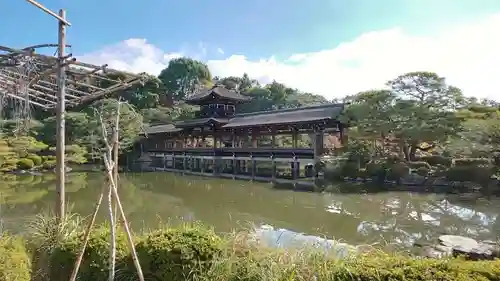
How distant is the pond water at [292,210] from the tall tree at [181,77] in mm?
30947

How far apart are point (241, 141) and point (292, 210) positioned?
614 inches

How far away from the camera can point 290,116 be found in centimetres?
2067

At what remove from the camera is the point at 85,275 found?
11.2 feet

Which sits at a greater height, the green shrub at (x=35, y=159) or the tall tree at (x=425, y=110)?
the tall tree at (x=425, y=110)

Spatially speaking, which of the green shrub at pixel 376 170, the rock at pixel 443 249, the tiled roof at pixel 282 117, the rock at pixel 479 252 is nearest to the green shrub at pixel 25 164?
the tiled roof at pixel 282 117

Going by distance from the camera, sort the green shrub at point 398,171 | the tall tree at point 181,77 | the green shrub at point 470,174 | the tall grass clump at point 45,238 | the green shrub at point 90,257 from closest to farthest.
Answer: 1. the green shrub at point 90,257
2. the tall grass clump at point 45,238
3. the green shrub at point 470,174
4. the green shrub at point 398,171
5. the tall tree at point 181,77

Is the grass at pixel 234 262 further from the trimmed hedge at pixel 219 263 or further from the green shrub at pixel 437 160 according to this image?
the green shrub at pixel 437 160

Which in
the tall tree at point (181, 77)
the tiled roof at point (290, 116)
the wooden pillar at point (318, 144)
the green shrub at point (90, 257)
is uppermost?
the tall tree at point (181, 77)

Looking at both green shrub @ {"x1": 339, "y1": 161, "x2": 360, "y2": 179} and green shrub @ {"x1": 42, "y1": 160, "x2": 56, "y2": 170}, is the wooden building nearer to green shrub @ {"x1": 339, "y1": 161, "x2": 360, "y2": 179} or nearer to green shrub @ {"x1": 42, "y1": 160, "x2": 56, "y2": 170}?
green shrub @ {"x1": 339, "y1": 161, "x2": 360, "y2": 179}

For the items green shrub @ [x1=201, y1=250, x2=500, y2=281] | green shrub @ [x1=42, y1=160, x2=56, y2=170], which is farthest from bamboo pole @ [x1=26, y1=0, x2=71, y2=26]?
green shrub @ [x1=42, y1=160, x2=56, y2=170]

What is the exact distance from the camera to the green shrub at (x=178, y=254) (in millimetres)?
3158

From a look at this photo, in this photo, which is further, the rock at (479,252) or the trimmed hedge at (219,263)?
the rock at (479,252)

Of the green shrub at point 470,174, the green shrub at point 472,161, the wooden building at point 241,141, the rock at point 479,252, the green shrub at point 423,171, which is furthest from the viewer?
the wooden building at point 241,141

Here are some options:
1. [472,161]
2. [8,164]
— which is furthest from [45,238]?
[472,161]
